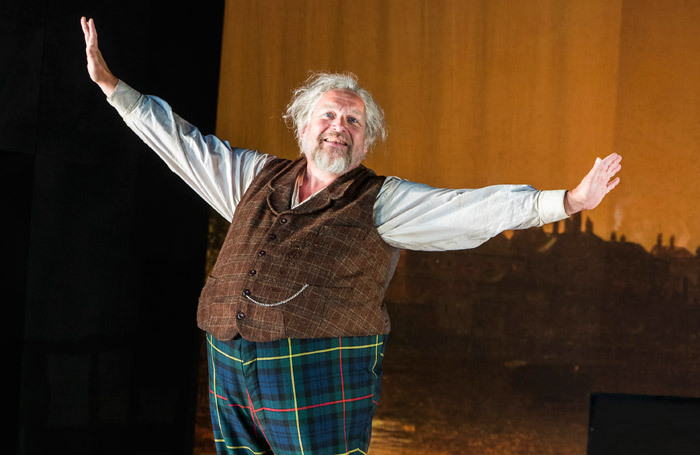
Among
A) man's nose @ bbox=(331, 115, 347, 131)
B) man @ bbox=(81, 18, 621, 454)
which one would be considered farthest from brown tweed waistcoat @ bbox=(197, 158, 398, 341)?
man's nose @ bbox=(331, 115, 347, 131)

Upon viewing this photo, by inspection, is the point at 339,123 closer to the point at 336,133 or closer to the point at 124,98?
the point at 336,133

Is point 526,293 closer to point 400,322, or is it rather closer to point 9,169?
point 400,322

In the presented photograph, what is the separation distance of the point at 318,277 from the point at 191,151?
0.59 m

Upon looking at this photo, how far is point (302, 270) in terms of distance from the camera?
1.83 meters

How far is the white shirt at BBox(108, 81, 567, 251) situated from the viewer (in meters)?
1.77

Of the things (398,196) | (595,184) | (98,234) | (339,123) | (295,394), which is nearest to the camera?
(595,184)

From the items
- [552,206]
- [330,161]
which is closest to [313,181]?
[330,161]

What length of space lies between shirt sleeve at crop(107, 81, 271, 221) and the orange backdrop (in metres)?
1.01

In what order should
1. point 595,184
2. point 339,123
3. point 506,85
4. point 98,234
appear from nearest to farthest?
point 595,184 < point 339,123 < point 98,234 < point 506,85

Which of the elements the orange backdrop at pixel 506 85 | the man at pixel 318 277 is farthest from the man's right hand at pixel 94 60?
the orange backdrop at pixel 506 85

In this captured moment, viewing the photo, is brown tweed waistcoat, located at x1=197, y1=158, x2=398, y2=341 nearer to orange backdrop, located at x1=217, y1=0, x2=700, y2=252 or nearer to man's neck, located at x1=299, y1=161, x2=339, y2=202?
man's neck, located at x1=299, y1=161, x2=339, y2=202

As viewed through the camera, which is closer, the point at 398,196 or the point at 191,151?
the point at 398,196

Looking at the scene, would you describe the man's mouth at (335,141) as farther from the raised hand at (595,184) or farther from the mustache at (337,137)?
the raised hand at (595,184)

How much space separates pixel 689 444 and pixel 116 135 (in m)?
2.54
